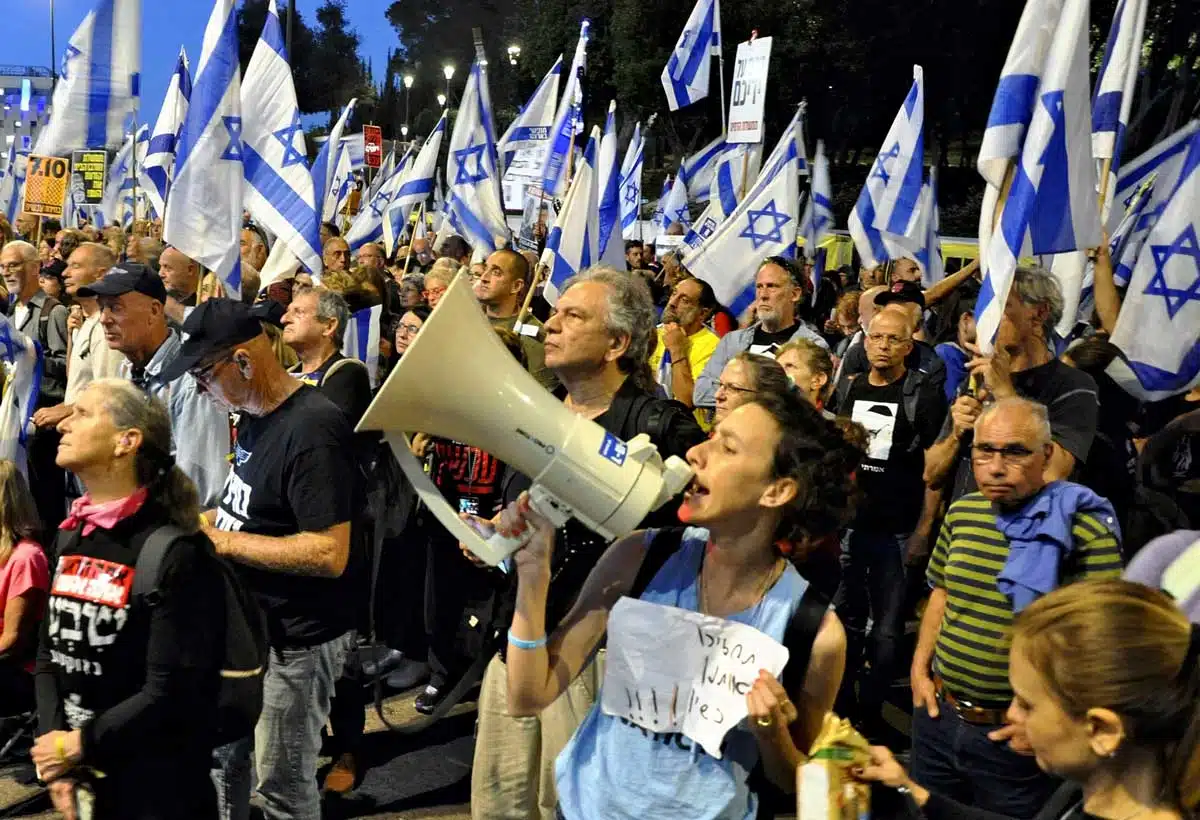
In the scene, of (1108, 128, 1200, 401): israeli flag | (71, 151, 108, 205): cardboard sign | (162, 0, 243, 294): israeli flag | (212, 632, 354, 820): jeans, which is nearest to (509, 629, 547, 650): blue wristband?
(212, 632, 354, 820): jeans

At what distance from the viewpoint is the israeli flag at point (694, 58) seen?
10.5 meters

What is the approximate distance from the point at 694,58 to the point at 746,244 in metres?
3.53

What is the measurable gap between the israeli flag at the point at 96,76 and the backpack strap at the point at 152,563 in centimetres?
644

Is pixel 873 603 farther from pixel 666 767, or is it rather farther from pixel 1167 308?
pixel 666 767

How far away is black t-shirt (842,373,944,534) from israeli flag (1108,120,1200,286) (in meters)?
1.63

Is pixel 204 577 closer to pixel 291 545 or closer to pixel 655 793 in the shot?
pixel 291 545

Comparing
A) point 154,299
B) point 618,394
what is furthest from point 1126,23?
point 154,299

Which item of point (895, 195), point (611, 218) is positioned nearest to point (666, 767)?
point (895, 195)

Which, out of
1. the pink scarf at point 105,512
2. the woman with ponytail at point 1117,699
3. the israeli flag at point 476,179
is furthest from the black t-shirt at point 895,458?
the israeli flag at point 476,179

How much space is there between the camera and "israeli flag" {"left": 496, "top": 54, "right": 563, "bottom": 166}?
11805 millimetres

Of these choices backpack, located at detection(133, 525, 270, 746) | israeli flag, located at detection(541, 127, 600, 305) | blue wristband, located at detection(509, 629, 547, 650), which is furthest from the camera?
israeli flag, located at detection(541, 127, 600, 305)

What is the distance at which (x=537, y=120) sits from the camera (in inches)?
471

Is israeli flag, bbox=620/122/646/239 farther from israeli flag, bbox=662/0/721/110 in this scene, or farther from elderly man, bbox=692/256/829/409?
elderly man, bbox=692/256/829/409

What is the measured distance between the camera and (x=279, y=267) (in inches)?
297
